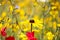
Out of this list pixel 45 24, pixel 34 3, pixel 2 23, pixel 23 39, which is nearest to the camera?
pixel 23 39

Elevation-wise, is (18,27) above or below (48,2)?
below

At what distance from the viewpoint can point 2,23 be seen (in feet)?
3.94

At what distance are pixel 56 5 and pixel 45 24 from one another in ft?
0.80

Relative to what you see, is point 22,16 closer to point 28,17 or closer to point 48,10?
point 28,17

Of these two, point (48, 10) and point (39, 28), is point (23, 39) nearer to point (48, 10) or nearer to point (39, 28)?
point (39, 28)

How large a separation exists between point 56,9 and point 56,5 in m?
0.04

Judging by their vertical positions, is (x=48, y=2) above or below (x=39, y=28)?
above

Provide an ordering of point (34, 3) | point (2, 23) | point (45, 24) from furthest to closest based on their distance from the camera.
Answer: point (34, 3), point (45, 24), point (2, 23)

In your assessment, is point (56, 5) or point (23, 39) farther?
point (56, 5)

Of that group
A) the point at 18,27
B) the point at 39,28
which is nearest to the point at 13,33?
the point at 18,27

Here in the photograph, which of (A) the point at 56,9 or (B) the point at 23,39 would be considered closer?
(B) the point at 23,39

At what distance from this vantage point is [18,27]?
4.03 feet

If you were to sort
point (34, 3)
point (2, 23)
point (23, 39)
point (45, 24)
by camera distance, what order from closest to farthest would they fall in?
point (23, 39) → point (2, 23) → point (45, 24) → point (34, 3)

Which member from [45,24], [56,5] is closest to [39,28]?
[45,24]
